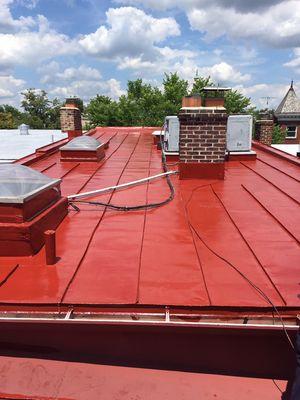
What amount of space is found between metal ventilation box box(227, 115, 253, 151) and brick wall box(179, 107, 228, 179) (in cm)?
198

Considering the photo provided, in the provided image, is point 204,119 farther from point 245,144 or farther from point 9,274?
point 9,274

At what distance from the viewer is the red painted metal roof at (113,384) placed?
280 centimetres

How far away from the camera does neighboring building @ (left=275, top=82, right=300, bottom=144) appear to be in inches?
1486

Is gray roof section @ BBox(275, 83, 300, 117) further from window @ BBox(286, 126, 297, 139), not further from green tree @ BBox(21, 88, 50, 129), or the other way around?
green tree @ BBox(21, 88, 50, 129)

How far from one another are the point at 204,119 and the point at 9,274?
4.65 metres

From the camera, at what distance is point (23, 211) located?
3486 millimetres

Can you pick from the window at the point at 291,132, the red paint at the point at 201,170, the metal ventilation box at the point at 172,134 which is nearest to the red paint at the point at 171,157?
the metal ventilation box at the point at 172,134

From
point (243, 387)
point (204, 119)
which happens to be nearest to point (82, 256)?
point (243, 387)

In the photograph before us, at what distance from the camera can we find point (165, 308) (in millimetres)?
2752

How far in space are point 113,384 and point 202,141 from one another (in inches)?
190

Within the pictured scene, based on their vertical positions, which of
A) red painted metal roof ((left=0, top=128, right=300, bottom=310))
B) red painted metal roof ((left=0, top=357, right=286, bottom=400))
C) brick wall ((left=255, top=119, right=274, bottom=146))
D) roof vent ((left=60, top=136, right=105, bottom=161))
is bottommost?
red painted metal roof ((left=0, top=357, right=286, bottom=400))

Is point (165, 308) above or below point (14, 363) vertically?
above

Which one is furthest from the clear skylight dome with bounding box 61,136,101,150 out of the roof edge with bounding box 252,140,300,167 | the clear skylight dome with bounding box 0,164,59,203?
the roof edge with bounding box 252,140,300,167

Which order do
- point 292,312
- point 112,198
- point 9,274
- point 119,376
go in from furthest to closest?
point 112,198
point 9,274
point 119,376
point 292,312
